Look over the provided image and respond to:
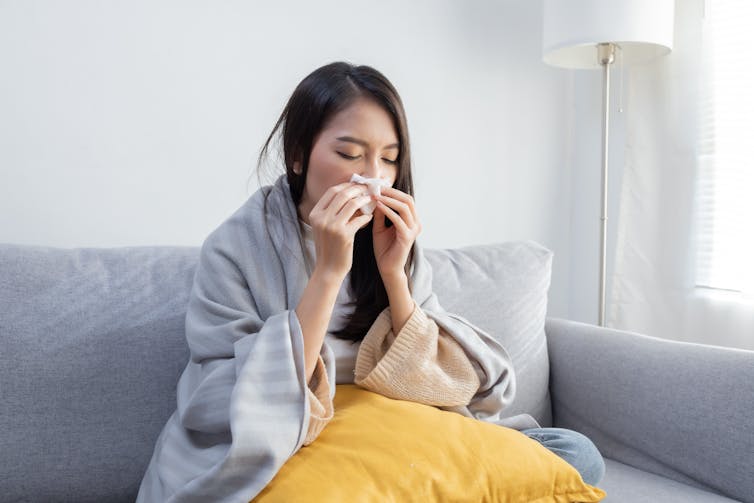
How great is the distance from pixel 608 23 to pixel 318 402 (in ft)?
4.44

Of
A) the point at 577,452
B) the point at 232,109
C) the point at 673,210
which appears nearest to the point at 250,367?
the point at 577,452

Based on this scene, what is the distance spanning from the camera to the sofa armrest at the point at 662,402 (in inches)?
49.1

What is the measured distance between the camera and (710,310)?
1.97 metres

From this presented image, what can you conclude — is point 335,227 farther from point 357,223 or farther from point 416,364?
point 416,364

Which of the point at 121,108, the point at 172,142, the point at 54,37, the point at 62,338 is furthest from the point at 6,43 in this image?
the point at 62,338

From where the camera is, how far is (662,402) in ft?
4.45

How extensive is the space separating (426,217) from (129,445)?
3.90 feet

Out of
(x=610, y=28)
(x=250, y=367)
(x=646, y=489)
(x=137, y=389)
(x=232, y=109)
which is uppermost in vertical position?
(x=610, y=28)

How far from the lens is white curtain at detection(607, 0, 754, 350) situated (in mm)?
1955

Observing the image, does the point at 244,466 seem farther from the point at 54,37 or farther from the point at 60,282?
the point at 54,37

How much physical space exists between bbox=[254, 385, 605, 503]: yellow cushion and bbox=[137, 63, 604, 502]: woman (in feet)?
0.11

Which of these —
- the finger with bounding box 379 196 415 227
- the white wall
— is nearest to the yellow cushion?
the finger with bounding box 379 196 415 227

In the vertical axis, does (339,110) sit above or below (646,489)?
above

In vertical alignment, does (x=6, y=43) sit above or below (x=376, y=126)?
above
